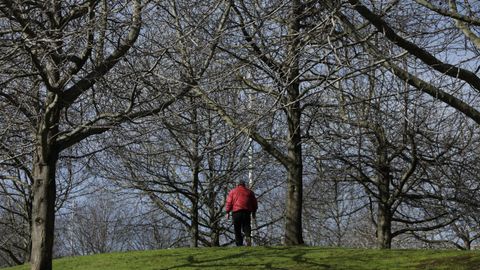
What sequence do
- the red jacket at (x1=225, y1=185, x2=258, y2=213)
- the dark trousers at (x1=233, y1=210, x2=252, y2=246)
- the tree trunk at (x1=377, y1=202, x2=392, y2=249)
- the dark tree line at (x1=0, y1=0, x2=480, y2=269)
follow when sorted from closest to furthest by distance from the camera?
the dark tree line at (x1=0, y1=0, x2=480, y2=269), the red jacket at (x1=225, y1=185, x2=258, y2=213), the dark trousers at (x1=233, y1=210, x2=252, y2=246), the tree trunk at (x1=377, y1=202, x2=392, y2=249)

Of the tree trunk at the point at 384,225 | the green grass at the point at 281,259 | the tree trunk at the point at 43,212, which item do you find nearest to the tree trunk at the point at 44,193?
the tree trunk at the point at 43,212

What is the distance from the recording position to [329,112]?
1491 cm

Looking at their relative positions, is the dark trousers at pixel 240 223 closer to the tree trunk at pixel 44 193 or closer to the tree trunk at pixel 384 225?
the tree trunk at pixel 384 225

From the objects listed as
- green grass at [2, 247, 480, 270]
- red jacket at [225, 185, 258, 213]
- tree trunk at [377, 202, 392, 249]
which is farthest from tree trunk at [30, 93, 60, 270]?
tree trunk at [377, 202, 392, 249]

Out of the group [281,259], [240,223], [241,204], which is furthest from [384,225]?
[281,259]

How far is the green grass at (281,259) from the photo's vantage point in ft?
33.8

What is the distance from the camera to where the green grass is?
33.8ft

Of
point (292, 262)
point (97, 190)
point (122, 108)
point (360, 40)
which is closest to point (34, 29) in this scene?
point (122, 108)

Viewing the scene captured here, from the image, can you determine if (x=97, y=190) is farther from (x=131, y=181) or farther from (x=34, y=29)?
(x=34, y=29)

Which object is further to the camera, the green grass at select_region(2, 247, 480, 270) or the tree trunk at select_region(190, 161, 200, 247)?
the tree trunk at select_region(190, 161, 200, 247)

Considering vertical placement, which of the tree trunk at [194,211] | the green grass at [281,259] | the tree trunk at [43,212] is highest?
the tree trunk at [194,211]

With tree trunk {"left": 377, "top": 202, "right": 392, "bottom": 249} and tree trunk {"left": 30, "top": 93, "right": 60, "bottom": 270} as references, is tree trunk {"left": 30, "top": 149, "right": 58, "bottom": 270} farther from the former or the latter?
tree trunk {"left": 377, "top": 202, "right": 392, "bottom": 249}

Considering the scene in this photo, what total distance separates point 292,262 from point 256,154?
25.7 ft

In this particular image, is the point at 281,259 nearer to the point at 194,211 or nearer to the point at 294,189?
the point at 294,189
